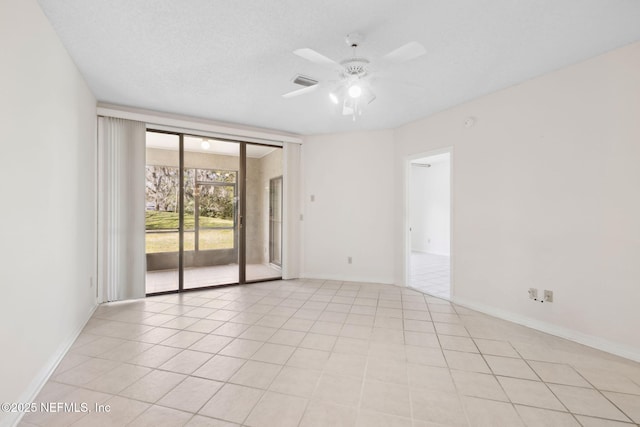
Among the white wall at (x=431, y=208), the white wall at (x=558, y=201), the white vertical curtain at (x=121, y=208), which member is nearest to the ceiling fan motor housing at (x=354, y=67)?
the white wall at (x=558, y=201)

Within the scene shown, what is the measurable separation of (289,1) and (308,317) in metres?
3.05

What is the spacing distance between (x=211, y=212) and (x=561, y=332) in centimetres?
496

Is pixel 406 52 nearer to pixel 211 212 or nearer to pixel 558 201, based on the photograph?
pixel 558 201

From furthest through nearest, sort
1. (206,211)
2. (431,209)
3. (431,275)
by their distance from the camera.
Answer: (431,209) < (431,275) < (206,211)

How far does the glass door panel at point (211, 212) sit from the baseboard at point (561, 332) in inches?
148

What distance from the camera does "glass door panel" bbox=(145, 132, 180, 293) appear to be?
14.2 ft

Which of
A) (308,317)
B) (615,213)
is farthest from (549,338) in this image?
(308,317)

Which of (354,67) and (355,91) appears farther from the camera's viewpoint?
(355,91)

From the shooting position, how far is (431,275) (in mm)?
5621

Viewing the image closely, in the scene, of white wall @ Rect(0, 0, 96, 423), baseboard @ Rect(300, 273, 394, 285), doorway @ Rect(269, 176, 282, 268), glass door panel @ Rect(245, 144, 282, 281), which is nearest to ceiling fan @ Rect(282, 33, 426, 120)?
white wall @ Rect(0, 0, 96, 423)

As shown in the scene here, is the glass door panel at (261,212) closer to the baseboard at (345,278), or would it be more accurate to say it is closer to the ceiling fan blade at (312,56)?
the baseboard at (345,278)

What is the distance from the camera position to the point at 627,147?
2443mm

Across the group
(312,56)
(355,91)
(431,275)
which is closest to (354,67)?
(355,91)

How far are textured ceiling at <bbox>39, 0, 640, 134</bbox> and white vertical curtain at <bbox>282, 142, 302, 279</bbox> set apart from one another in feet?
5.71
